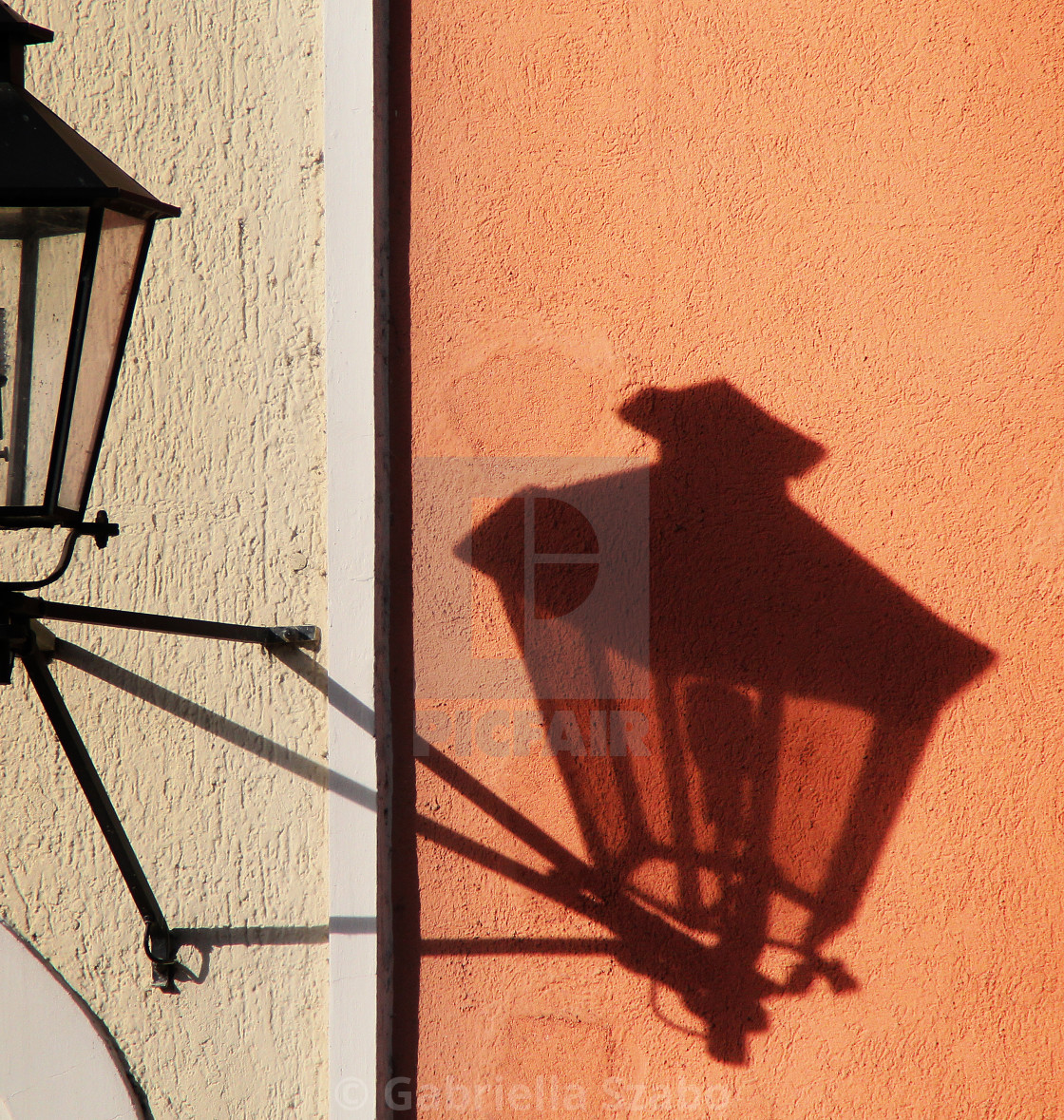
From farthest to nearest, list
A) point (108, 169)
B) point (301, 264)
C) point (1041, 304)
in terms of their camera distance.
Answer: point (301, 264) → point (1041, 304) → point (108, 169)

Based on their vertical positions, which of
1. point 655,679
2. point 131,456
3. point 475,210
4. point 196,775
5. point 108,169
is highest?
point 108,169

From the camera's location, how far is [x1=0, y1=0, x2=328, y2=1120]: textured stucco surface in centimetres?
223

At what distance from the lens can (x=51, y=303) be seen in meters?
1.47

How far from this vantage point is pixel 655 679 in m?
2.23

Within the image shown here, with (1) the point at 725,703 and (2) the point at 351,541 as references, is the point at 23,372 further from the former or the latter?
(1) the point at 725,703

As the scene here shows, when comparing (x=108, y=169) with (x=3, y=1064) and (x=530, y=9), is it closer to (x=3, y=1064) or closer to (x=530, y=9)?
(x=530, y=9)

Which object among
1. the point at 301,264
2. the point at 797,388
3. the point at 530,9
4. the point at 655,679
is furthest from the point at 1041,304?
the point at 301,264

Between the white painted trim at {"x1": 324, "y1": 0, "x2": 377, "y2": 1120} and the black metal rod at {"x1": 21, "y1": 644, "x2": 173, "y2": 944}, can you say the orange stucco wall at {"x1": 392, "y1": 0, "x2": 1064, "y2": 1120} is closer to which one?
the white painted trim at {"x1": 324, "y1": 0, "x2": 377, "y2": 1120}

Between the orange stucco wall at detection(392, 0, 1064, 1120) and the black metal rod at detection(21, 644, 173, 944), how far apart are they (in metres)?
0.65

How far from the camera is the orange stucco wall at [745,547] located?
6.99 feet

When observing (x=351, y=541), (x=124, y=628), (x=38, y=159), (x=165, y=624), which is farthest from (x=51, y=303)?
(x=351, y=541)

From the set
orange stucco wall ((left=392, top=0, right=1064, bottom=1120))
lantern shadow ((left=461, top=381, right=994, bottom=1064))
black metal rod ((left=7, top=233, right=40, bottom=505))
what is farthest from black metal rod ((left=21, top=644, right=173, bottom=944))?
lantern shadow ((left=461, top=381, right=994, bottom=1064))

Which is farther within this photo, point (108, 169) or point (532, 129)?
point (532, 129)

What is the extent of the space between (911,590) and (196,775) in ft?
6.17
